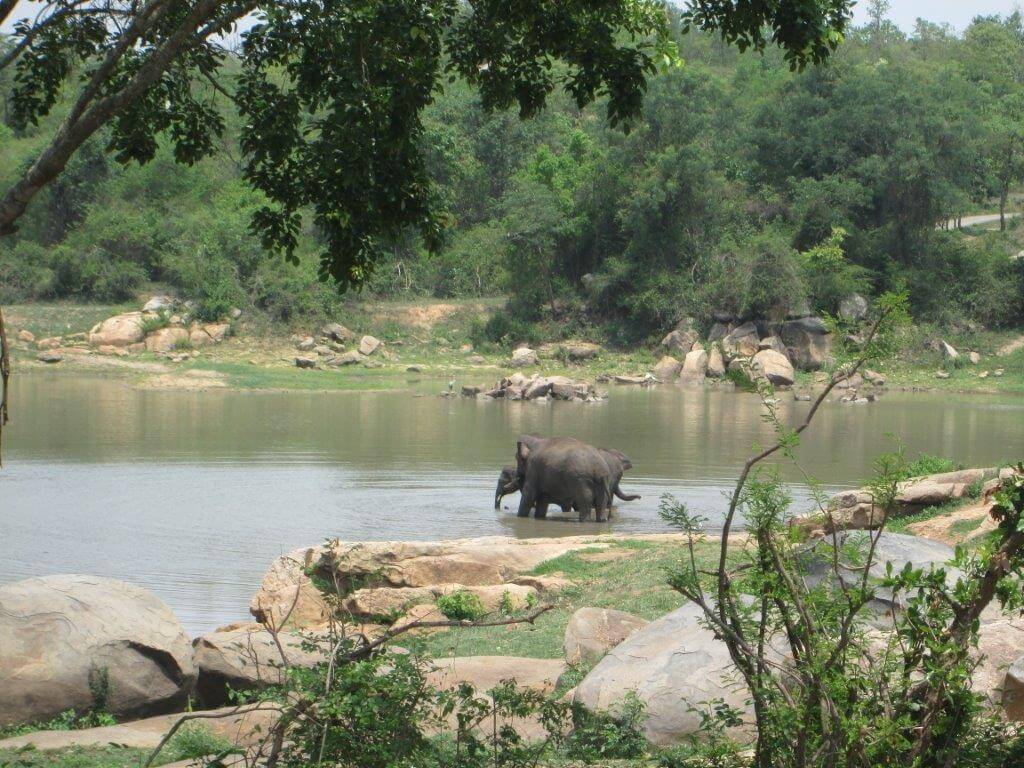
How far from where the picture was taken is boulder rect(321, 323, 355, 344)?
43.9 meters

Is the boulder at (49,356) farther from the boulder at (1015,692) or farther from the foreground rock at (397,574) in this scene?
the boulder at (1015,692)

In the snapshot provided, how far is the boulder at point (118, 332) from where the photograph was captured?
40812 millimetres

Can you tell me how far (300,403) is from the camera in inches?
1299

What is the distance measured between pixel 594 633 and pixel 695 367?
34.7 metres

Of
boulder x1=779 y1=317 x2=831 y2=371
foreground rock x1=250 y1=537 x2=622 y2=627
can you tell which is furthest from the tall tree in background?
boulder x1=779 y1=317 x2=831 y2=371

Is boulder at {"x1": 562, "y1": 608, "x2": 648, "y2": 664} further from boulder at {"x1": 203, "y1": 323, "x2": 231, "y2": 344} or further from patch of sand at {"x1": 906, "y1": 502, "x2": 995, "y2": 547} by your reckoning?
boulder at {"x1": 203, "y1": 323, "x2": 231, "y2": 344}

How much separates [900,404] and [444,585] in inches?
1102

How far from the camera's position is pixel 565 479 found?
17656 mm

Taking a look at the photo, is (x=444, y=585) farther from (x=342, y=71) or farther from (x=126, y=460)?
(x=126, y=460)

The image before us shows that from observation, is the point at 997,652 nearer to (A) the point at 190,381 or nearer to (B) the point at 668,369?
(A) the point at 190,381

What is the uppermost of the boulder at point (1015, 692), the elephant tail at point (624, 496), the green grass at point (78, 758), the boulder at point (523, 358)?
the boulder at point (523, 358)

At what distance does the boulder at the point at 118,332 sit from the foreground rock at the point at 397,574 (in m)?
30.9

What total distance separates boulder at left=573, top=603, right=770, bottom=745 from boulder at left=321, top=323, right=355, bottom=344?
37.9 m

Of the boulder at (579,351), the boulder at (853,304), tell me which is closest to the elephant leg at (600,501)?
the boulder at (579,351)
